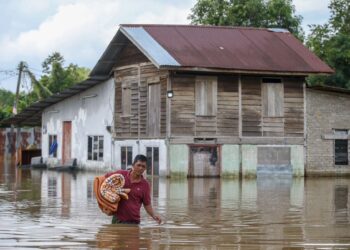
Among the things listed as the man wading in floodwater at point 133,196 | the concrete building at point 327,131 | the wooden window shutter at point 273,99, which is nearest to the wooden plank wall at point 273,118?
the wooden window shutter at point 273,99

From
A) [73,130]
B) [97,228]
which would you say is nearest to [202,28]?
[73,130]

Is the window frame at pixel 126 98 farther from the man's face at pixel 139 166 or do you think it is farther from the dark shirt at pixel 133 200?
the man's face at pixel 139 166

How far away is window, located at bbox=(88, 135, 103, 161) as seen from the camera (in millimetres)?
36938

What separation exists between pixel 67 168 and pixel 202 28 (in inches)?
380

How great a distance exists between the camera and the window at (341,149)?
34.1 metres

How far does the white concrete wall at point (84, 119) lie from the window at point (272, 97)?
23.6ft

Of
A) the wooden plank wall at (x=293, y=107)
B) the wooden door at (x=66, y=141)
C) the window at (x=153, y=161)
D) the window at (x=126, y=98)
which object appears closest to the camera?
the window at (x=153, y=161)

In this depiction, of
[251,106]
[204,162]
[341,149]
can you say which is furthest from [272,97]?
[341,149]

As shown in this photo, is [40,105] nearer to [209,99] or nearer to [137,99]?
[137,99]

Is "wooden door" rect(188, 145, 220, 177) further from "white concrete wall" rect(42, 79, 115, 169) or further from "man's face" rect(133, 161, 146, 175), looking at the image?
"man's face" rect(133, 161, 146, 175)

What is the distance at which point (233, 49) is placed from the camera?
32.7m

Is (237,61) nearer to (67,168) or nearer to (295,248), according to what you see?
(67,168)

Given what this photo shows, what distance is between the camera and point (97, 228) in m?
11.9

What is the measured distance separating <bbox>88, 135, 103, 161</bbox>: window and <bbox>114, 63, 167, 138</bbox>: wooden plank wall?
1980 mm
